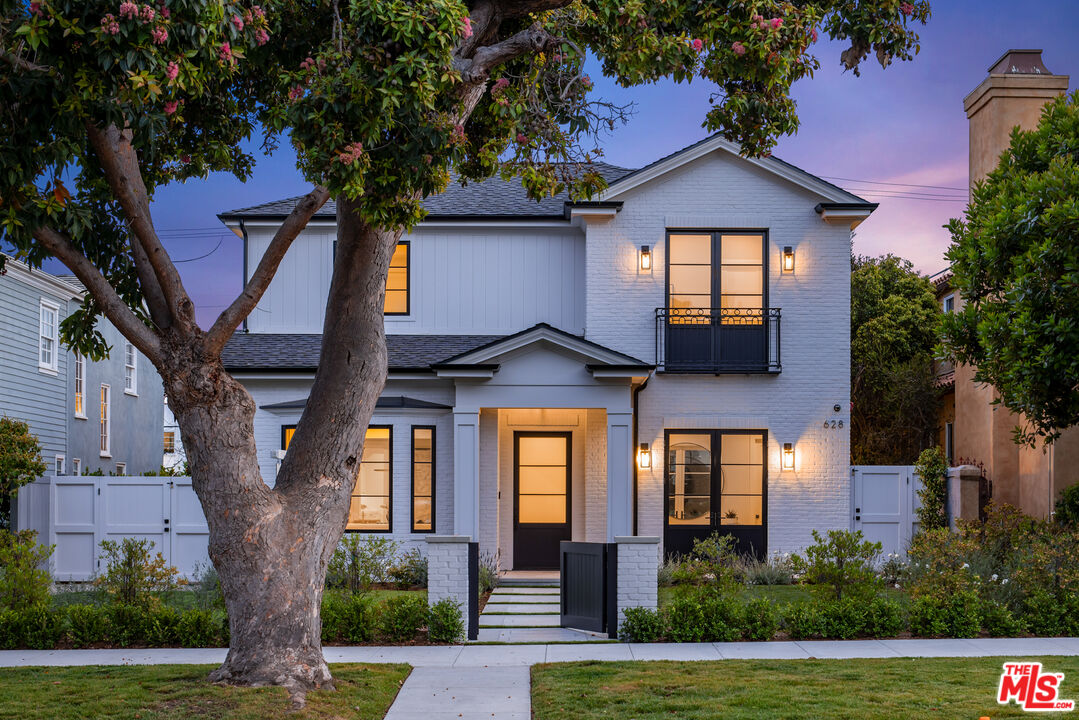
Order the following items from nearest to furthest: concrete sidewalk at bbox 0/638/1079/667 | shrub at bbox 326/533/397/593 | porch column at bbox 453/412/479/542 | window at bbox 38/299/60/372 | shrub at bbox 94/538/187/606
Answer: concrete sidewalk at bbox 0/638/1079/667, shrub at bbox 94/538/187/606, shrub at bbox 326/533/397/593, porch column at bbox 453/412/479/542, window at bbox 38/299/60/372

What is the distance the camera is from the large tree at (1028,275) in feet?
36.6

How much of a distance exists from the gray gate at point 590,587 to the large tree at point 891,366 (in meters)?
14.5

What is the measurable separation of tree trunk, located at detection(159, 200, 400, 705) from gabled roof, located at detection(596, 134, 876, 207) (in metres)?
8.86

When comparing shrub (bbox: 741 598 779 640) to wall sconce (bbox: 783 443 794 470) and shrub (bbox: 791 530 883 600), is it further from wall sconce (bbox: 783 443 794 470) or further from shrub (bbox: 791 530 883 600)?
wall sconce (bbox: 783 443 794 470)

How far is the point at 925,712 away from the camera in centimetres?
785

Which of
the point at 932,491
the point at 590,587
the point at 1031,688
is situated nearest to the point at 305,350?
the point at 590,587

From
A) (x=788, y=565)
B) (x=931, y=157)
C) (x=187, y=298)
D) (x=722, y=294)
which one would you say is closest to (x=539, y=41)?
(x=187, y=298)

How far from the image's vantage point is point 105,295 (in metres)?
8.75

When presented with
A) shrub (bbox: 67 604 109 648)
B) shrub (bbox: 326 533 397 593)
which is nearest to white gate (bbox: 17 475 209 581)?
shrub (bbox: 326 533 397 593)

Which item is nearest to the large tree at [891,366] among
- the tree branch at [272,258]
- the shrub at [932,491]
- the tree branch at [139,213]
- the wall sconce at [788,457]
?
the shrub at [932,491]

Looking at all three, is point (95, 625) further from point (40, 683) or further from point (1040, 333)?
point (1040, 333)

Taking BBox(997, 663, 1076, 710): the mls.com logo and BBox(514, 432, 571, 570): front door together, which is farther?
BBox(514, 432, 571, 570): front door

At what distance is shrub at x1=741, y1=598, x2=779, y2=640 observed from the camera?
37.7 ft

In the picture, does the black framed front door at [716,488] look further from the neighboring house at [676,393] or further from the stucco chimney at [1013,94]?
the stucco chimney at [1013,94]
